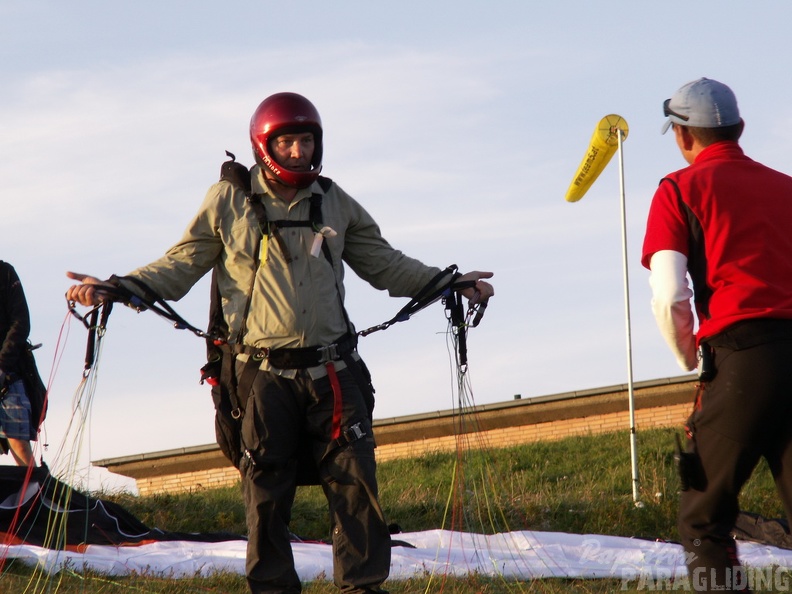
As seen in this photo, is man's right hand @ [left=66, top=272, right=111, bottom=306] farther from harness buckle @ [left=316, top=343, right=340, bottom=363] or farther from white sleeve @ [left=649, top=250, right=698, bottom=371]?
white sleeve @ [left=649, top=250, right=698, bottom=371]

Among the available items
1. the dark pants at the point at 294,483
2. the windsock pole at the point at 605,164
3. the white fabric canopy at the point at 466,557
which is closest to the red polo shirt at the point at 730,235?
the dark pants at the point at 294,483

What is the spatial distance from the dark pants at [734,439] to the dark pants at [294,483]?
1579mm

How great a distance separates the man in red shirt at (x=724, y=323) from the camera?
12.6 feet

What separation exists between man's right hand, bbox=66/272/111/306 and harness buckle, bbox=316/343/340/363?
101 cm

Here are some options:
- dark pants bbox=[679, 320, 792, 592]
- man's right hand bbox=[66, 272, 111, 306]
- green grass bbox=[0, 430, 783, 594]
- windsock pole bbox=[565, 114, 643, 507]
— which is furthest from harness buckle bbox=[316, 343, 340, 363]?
windsock pole bbox=[565, 114, 643, 507]

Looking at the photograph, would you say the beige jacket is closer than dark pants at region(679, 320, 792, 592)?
No

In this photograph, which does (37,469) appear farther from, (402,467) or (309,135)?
(402,467)

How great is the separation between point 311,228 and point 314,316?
0.44m

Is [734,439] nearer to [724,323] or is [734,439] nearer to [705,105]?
[724,323]

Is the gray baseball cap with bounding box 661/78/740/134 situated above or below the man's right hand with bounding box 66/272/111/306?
above

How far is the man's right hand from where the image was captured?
16.5ft

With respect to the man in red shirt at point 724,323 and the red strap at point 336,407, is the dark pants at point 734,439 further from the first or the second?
the red strap at point 336,407

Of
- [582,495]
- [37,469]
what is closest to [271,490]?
[37,469]

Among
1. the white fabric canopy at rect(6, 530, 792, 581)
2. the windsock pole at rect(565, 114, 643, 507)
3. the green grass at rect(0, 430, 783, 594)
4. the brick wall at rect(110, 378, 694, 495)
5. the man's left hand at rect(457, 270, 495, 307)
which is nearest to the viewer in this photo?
the man's left hand at rect(457, 270, 495, 307)
